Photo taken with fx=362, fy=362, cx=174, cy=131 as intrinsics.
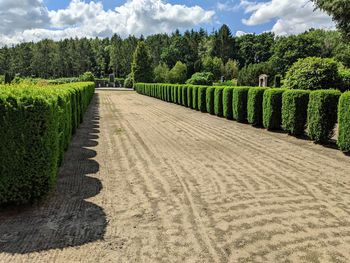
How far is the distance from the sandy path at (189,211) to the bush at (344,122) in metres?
0.36

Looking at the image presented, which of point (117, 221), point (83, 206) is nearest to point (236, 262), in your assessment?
point (117, 221)

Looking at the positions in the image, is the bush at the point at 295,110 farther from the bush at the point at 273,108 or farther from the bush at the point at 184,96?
the bush at the point at 184,96

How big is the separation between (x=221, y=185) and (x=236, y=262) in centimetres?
250

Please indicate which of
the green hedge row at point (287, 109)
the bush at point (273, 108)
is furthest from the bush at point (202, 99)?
the bush at point (273, 108)

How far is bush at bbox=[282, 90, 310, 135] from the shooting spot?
1091 centimetres

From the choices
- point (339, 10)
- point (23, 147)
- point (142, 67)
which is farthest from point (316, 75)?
point (142, 67)

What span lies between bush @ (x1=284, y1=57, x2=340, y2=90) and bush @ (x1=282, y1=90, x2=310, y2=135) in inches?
157

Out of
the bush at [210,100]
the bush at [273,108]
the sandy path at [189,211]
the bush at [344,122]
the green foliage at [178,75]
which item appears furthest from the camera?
the green foliage at [178,75]

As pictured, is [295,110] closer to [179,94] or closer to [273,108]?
[273,108]

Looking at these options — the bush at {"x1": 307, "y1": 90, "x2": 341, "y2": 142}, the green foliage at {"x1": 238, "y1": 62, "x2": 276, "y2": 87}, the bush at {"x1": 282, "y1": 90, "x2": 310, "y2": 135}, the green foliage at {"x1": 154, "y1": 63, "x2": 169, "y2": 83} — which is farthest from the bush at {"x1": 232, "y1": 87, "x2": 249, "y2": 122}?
the green foliage at {"x1": 154, "y1": 63, "x2": 169, "y2": 83}

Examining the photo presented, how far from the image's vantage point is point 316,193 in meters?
5.62

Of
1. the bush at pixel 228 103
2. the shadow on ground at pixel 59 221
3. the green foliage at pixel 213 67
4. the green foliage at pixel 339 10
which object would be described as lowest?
the shadow on ground at pixel 59 221

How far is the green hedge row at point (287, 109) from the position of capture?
960 centimetres

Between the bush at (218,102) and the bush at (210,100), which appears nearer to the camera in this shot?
the bush at (218,102)
